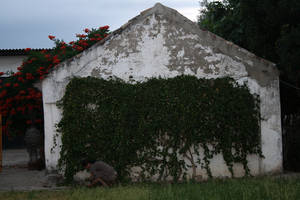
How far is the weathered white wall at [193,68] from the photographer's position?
29.8 feet

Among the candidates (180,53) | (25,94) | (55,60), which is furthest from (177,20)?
(25,94)

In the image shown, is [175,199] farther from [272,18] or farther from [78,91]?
[272,18]

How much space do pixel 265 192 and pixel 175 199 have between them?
1647 mm

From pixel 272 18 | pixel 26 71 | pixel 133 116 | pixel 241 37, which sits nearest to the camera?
pixel 133 116

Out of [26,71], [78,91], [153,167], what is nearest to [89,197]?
[153,167]

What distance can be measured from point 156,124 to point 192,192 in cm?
210

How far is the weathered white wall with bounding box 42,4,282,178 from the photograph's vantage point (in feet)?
29.8

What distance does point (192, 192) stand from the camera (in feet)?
23.7

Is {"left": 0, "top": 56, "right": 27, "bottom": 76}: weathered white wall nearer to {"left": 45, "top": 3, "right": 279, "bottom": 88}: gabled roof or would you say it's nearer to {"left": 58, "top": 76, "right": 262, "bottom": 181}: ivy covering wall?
{"left": 45, "top": 3, "right": 279, "bottom": 88}: gabled roof

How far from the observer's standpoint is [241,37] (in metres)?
13.8

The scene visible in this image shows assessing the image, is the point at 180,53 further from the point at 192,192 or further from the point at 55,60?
the point at 55,60

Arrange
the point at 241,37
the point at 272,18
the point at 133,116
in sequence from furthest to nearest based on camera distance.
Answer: the point at 241,37, the point at 272,18, the point at 133,116

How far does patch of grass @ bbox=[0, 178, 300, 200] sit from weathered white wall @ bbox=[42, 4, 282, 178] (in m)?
1.05

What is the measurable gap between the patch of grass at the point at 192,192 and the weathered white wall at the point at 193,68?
105 centimetres
